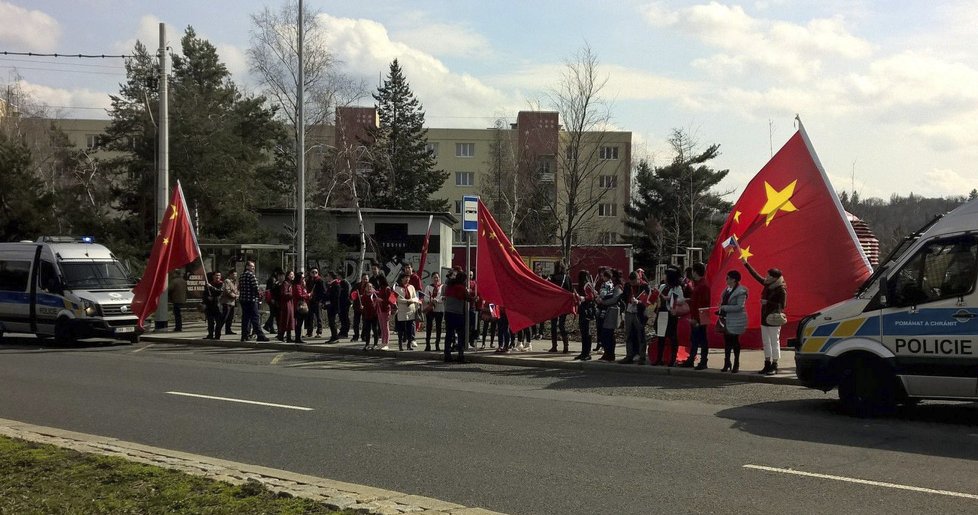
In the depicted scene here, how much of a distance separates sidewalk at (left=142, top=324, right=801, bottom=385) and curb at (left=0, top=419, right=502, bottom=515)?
9.49m

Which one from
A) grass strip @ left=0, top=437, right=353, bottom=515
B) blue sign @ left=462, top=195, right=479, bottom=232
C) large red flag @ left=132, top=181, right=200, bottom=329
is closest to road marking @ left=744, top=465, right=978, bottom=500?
grass strip @ left=0, top=437, right=353, bottom=515

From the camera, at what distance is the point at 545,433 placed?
9945 mm

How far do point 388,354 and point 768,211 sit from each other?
8690 mm

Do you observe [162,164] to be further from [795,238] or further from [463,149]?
[463,149]

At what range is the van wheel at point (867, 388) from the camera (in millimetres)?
11117

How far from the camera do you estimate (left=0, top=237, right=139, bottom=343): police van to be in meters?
21.7

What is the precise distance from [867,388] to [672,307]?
16.8ft

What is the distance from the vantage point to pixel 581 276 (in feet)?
59.0

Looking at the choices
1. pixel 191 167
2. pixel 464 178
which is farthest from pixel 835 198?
pixel 464 178

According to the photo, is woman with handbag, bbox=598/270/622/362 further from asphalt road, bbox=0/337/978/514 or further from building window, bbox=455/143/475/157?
building window, bbox=455/143/475/157

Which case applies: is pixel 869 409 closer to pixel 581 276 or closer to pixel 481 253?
pixel 581 276

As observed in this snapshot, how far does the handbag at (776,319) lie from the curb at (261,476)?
30.9 feet

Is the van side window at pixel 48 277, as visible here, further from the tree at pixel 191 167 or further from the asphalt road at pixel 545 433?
the tree at pixel 191 167

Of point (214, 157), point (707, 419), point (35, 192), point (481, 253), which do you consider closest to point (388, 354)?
point (481, 253)
